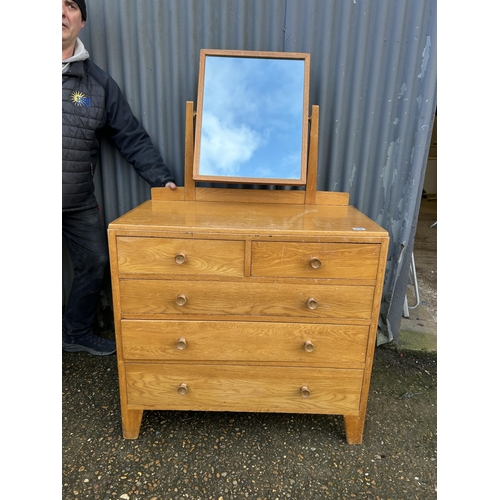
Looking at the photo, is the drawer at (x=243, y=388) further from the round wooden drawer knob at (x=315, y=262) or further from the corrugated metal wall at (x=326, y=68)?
the corrugated metal wall at (x=326, y=68)

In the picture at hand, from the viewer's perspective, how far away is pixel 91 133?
2129 mm

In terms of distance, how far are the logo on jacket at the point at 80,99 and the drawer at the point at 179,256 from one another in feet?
3.41

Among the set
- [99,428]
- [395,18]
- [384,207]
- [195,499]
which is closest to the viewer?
[195,499]

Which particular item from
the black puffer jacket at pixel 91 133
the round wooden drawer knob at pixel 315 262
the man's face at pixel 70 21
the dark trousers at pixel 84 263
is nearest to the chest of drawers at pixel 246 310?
the round wooden drawer knob at pixel 315 262

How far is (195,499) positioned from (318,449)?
0.66 meters

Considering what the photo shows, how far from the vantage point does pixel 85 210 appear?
228cm

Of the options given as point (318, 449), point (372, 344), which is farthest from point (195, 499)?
point (372, 344)

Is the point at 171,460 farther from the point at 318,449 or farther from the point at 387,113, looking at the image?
the point at 387,113

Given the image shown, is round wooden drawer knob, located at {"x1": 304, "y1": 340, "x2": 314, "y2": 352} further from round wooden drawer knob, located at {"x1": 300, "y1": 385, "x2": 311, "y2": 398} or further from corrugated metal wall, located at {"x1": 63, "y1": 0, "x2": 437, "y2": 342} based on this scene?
corrugated metal wall, located at {"x1": 63, "y1": 0, "x2": 437, "y2": 342}

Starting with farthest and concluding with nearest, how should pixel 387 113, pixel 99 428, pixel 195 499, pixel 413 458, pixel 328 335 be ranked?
pixel 387 113 < pixel 99 428 < pixel 413 458 < pixel 328 335 < pixel 195 499

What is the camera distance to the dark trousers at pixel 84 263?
2.30 meters

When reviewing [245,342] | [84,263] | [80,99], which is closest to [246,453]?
[245,342]

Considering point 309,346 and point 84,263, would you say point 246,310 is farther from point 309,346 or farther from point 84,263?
point 84,263

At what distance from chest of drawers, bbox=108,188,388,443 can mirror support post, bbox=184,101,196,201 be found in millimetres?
304
